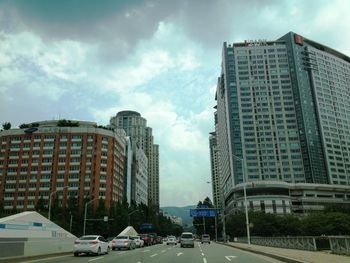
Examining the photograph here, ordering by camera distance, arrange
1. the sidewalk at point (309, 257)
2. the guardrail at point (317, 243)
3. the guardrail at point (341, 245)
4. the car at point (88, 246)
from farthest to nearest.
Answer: the car at point (88, 246) < the guardrail at point (317, 243) < the guardrail at point (341, 245) < the sidewalk at point (309, 257)

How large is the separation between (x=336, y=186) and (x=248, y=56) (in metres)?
74.2

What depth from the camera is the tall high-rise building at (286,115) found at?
160250 millimetres

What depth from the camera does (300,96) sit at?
168625 millimetres

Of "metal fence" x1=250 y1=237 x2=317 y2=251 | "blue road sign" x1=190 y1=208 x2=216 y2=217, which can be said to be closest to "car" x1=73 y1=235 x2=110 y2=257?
"metal fence" x1=250 y1=237 x2=317 y2=251

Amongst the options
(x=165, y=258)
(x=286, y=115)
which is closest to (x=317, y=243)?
(x=165, y=258)

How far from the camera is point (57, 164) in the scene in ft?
373

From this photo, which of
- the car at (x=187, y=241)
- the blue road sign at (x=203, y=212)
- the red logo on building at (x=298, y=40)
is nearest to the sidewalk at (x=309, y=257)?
the car at (x=187, y=241)

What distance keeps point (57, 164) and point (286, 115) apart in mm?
108384

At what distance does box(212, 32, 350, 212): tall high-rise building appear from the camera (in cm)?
16025

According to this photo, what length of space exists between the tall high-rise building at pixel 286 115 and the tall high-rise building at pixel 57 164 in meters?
58.6

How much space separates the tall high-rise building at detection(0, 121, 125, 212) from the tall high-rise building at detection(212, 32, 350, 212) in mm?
58599

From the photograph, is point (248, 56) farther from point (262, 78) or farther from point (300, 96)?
point (300, 96)

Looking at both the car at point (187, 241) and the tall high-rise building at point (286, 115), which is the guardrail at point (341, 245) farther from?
the tall high-rise building at point (286, 115)

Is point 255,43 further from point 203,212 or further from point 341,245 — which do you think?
point 341,245
